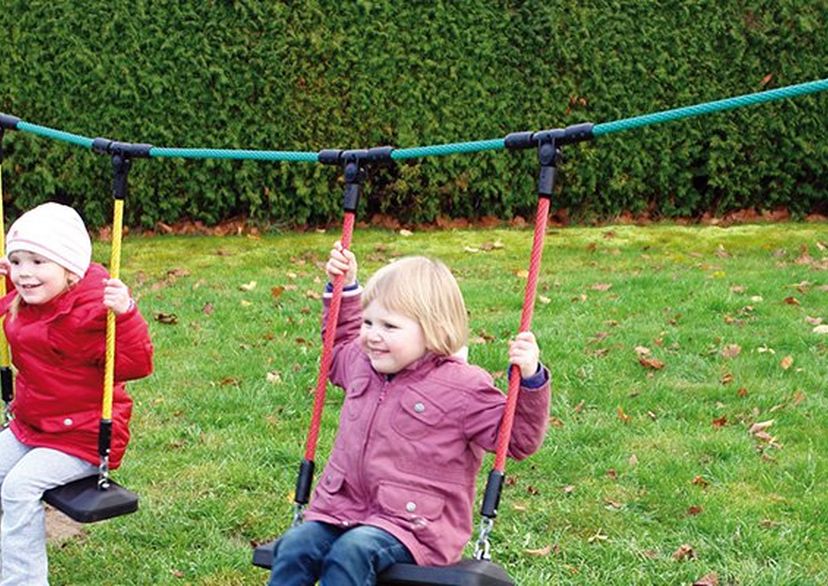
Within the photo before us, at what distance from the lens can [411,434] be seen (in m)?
3.11

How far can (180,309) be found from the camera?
7.72 m

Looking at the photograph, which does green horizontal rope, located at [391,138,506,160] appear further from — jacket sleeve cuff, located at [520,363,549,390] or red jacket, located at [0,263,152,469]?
red jacket, located at [0,263,152,469]

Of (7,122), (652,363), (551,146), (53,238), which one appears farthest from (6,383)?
(652,363)

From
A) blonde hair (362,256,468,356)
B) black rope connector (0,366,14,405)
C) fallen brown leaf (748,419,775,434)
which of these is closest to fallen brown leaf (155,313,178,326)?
black rope connector (0,366,14,405)

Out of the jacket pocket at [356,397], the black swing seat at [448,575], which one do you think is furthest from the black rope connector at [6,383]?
the black swing seat at [448,575]

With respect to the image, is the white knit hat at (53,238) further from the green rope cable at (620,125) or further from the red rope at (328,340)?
the red rope at (328,340)

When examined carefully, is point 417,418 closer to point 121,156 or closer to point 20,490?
point 20,490

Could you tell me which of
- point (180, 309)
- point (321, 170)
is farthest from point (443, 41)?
point (180, 309)

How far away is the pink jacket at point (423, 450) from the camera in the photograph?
3023mm

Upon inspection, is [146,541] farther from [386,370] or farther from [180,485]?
[386,370]

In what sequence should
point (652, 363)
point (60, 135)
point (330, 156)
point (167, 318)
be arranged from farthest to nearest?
point (167, 318) → point (652, 363) → point (60, 135) → point (330, 156)

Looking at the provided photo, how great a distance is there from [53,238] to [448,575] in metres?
1.75

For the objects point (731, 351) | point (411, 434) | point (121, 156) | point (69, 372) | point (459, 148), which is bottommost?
point (731, 351)

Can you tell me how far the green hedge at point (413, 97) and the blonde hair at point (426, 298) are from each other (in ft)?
23.2
